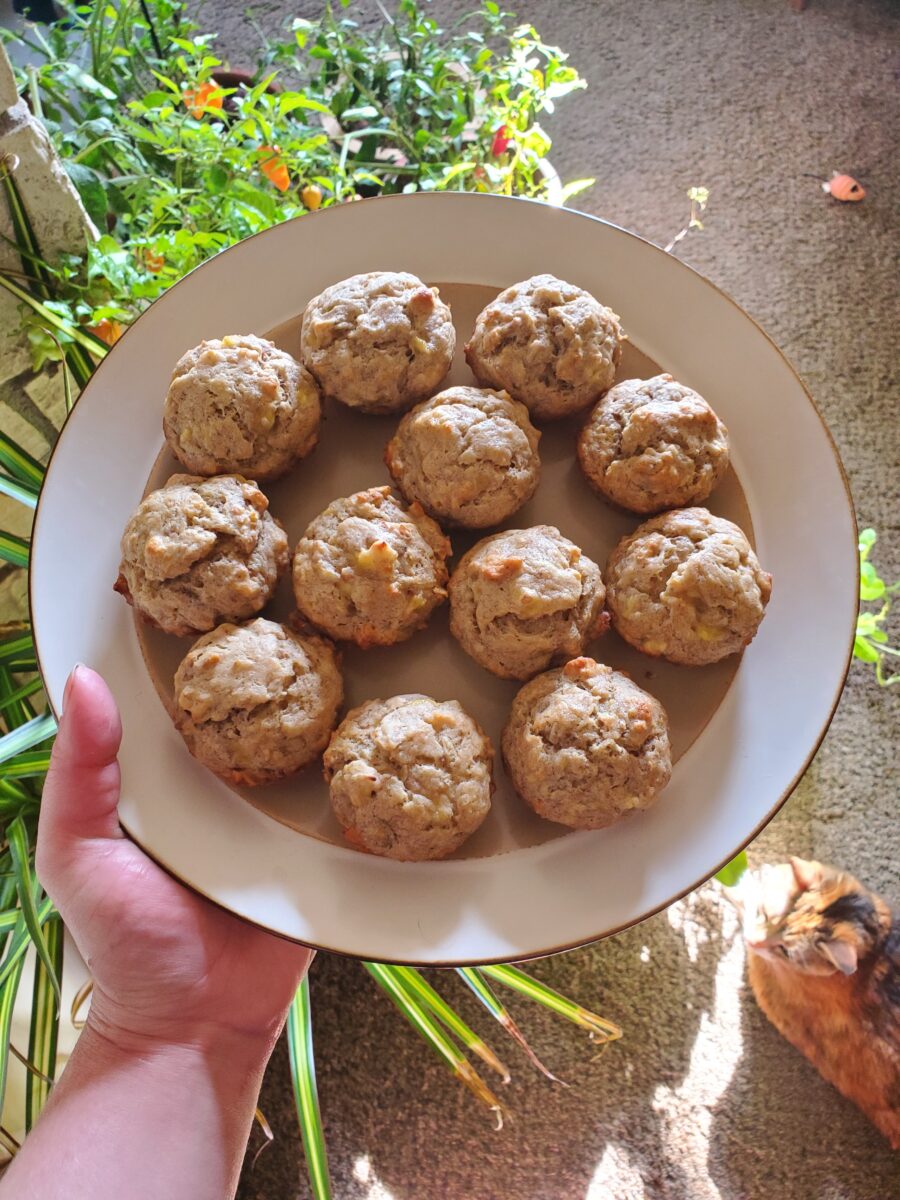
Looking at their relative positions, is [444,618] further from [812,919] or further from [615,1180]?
[615,1180]

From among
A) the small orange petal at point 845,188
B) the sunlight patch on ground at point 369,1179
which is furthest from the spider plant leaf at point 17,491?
the small orange petal at point 845,188

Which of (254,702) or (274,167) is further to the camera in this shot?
(274,167)

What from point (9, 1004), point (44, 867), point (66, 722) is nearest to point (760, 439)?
point (66, 722)

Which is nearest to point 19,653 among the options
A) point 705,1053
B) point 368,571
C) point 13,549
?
point 13,549

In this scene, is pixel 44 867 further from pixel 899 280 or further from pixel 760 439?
pixel 899 280

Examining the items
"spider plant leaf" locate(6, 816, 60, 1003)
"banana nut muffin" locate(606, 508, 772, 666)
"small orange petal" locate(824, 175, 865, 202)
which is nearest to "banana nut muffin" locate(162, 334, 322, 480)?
"banana nut muffin" locate(606, 508, 772, 666)

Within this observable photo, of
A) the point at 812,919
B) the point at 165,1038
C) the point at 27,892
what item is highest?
the point at 27,892

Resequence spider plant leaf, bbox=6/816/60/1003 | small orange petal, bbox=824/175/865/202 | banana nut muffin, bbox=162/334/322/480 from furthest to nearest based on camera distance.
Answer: small orange petal, bbox=824/175/865/202, spider plant leaf, bbox=6/816/60/1003, banana nut muffin, bbox=162/334/322/480

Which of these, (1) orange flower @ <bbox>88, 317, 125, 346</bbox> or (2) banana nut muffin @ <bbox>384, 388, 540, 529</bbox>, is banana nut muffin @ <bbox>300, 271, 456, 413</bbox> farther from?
(1) orange flower @ <bbox>88, 317, 125, 346</bbox>
